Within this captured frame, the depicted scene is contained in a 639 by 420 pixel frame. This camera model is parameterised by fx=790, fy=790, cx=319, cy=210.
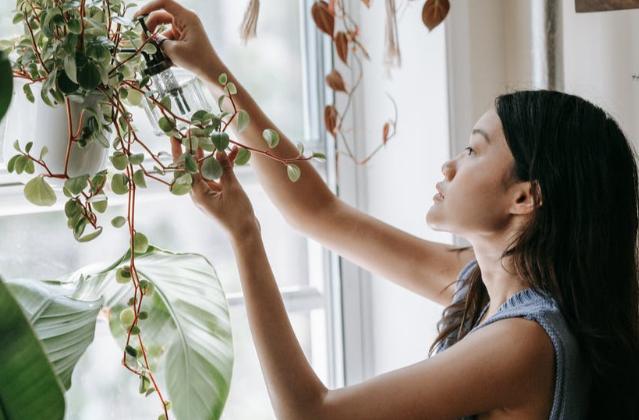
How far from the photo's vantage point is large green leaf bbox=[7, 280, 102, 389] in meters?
0.86

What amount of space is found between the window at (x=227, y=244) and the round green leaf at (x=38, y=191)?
0.45m

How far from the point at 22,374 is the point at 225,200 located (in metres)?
0.48

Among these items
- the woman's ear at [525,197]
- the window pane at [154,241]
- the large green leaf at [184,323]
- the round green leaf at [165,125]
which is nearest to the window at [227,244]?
the window pane at [154,241]

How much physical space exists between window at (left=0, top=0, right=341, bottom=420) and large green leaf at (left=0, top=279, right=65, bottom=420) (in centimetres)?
76

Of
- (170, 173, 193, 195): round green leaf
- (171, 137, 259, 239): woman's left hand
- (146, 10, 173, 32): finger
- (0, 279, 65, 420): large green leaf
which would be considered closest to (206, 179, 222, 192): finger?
(171, 137, 259, 239): woman's left hand

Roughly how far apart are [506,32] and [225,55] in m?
0.53

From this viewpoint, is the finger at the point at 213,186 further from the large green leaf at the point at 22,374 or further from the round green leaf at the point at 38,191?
the large green leaf at the point at 22,374

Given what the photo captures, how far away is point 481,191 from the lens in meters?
1.12

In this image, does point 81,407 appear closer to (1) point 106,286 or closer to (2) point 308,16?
(1) point 106,286

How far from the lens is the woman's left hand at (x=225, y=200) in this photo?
41.1 inches

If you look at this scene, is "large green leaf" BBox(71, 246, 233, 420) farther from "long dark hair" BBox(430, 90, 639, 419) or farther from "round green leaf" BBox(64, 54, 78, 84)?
"long dark hair" BBox(430, 90, 639, 419)

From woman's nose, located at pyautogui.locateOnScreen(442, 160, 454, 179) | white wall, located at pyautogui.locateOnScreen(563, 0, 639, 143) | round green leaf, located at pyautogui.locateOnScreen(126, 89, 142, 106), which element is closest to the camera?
round green leaf, located at pyautogui.locateOnScreen(126, 89, 142, 106)

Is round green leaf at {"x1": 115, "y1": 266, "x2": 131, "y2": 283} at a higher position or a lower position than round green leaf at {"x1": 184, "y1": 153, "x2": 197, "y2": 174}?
lower

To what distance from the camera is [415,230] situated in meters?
1.58
